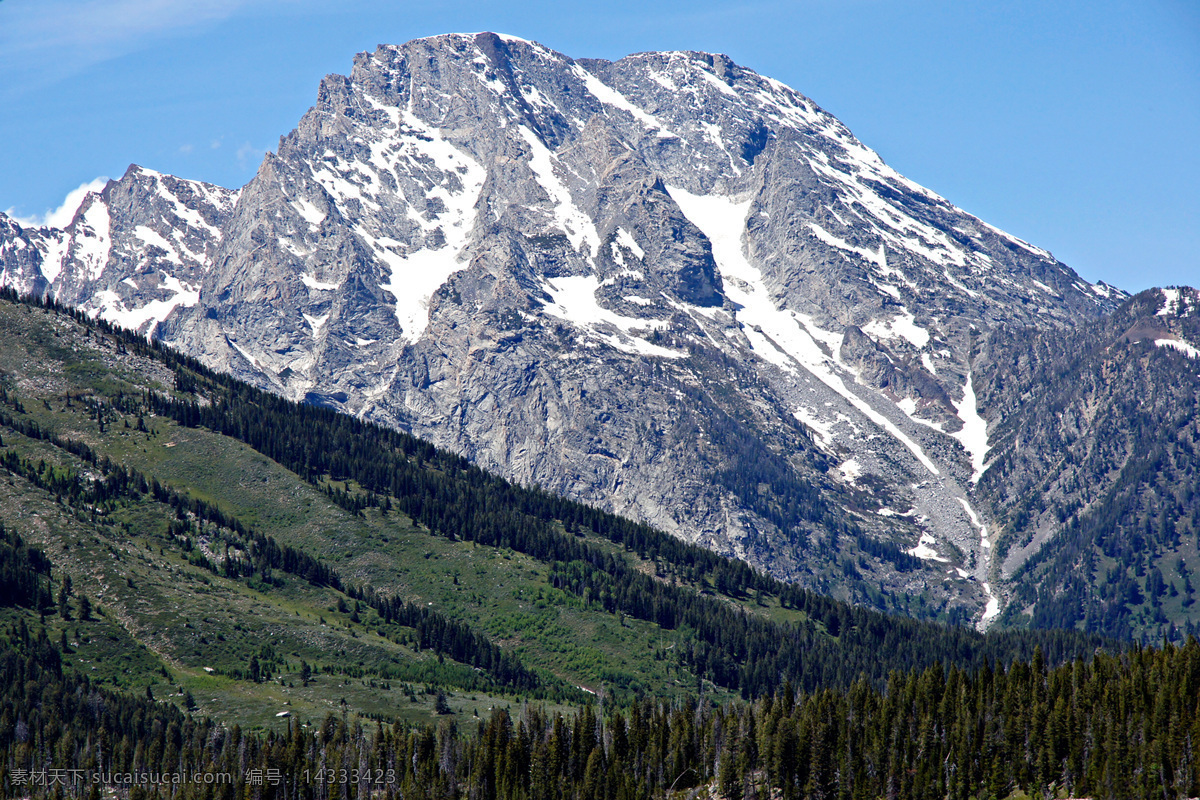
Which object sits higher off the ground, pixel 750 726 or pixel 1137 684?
pixel 1137 684

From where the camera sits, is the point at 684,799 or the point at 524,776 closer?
the point at 684,799

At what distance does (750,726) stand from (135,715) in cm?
9120

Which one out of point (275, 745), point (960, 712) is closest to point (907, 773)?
point (960, 712)

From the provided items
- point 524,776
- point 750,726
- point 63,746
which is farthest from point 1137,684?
point 63,746

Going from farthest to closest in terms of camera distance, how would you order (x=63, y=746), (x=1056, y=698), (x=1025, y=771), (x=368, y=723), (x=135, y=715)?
1. (x=368, y=723)
2. (x=135, y=715)
3. (x=63, y=746)
4. (x=1056, y=698)
5. (x=1025, y=771)

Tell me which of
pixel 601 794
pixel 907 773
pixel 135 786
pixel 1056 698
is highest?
pixel 1056 698

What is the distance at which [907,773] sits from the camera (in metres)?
143

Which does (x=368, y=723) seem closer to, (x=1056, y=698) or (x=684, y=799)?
(x=684, y=799)

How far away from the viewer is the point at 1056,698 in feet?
476

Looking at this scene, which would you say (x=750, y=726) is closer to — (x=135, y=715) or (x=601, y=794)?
(x=601, y=794)

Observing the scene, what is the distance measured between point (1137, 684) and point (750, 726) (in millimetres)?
47066

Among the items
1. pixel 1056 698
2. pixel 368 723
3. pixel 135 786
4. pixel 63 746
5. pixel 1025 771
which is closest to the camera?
pixel 1025 771

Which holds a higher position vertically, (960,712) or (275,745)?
(960,712)

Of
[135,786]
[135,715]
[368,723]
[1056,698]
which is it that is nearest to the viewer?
[1056,698]
